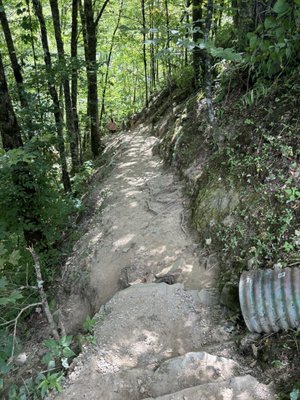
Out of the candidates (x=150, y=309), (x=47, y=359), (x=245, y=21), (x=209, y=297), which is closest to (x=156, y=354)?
(x=150, y=309)

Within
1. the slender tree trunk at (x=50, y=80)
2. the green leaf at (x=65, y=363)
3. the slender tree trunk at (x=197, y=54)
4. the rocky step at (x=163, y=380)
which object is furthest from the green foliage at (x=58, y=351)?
the slender tree trunk at (x=197, y=54)

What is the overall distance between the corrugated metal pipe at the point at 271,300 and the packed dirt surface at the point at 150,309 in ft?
1.46

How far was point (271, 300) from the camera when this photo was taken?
339cm

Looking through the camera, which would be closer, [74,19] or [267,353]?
[267,353]

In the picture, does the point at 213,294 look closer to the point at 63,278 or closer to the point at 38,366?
the point at 38,366

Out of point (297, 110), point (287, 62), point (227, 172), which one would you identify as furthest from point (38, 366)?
point (287, 62)

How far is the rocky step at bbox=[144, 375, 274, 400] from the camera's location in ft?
9.36

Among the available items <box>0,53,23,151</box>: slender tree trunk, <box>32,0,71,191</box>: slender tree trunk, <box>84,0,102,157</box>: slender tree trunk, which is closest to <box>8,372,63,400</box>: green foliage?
<box>0,53,23,151</box>: slender tree trunk

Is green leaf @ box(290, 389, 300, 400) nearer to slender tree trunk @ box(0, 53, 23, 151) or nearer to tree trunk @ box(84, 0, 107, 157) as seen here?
slender tree trunk @ box(0, 53, 23, 151)

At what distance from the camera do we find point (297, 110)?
16.1 feet

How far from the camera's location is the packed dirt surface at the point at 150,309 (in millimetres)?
3221

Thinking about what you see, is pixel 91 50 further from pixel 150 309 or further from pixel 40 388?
pixel 40 388

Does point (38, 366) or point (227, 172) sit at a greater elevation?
point (227, 172)

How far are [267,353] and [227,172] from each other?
2.79 metres
